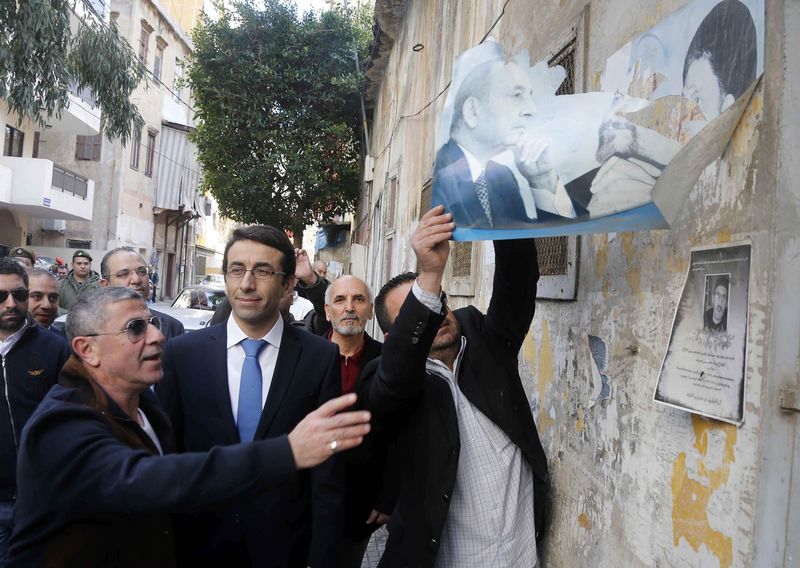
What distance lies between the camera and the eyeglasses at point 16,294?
3.61 metres

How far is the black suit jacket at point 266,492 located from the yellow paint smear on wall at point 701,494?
4.11ft

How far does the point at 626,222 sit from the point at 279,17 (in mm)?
18471

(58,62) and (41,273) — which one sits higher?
(58,62)

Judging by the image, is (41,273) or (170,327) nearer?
(170,327)

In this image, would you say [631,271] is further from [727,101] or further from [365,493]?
[365,493]

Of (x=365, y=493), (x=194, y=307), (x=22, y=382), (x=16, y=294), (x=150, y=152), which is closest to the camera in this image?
(x=365, y=493)

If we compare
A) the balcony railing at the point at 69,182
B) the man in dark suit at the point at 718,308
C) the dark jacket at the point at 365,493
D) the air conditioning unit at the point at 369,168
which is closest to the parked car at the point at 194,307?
the air conditioning unit at the point at 369,168

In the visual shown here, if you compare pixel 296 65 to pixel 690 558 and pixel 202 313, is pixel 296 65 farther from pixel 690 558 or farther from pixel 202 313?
pixel 690 558

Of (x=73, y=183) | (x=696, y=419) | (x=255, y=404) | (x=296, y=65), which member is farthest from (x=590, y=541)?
(x=73, y=183)

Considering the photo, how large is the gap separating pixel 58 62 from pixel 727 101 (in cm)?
882

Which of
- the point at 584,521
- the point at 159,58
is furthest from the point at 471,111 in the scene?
the point at 159,58

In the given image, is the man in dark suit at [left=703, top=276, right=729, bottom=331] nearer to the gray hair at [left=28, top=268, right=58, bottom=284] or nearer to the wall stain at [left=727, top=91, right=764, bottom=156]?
the wall stain at [left=727, top=91, right=764, bottom=156]

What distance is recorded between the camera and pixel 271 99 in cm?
1820

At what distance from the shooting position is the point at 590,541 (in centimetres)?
259
